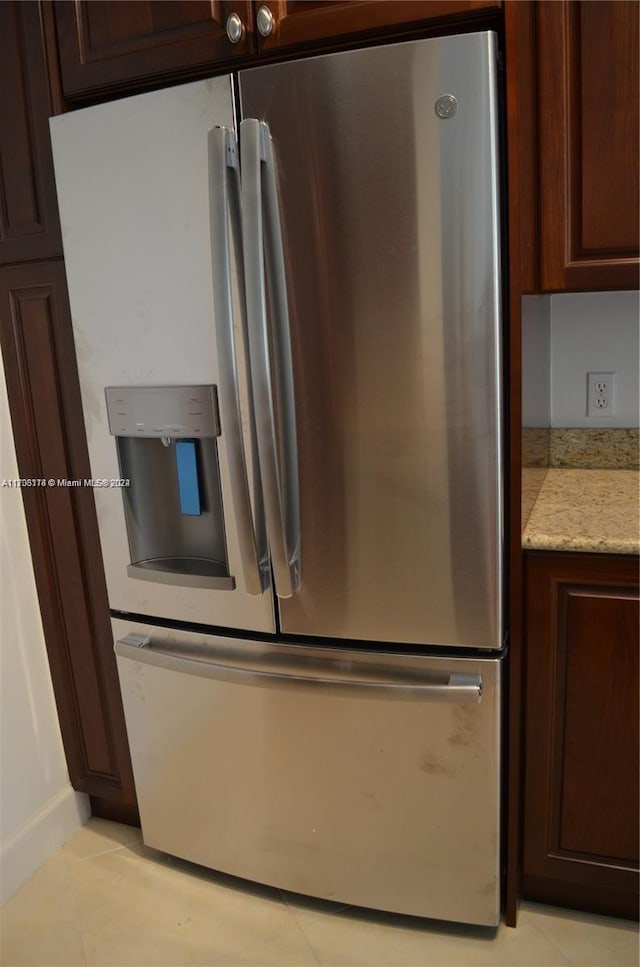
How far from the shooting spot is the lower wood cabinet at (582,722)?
151 centimetres

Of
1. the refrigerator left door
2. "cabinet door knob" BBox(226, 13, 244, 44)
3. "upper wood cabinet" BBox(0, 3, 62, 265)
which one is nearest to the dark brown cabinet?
"upper wood cabinet" BBox(0, 3, 62, 265)

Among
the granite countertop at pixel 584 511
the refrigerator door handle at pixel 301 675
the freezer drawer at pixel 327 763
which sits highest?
the granite countertop at pixel 584 511

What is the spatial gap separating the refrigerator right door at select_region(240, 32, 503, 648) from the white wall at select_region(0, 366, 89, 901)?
33.2 inches

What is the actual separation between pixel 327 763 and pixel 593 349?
1207mm

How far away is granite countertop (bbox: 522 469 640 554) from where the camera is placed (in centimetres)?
148

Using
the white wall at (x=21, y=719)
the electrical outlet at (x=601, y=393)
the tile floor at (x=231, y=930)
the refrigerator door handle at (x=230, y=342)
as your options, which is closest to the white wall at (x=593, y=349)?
the electrical outlet at (x=601, y=393)

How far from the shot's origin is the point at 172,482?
1.78 metres

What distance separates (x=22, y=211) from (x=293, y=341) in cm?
79

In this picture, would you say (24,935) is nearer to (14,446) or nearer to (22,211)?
(14,446)

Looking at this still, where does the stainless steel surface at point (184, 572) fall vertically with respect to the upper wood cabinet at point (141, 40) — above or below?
below

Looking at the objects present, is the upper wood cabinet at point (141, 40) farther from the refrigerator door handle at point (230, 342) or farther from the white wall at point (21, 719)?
the white wall at point (21, 719)

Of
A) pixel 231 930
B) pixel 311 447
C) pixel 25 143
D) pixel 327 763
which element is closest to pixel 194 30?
pixel 25 143

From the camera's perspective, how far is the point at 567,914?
5.81 feet

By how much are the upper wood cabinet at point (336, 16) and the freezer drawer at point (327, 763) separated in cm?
118
